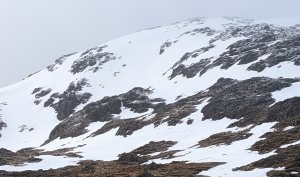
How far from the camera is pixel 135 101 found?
12269cm

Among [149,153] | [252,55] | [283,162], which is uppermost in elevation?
[252,55]

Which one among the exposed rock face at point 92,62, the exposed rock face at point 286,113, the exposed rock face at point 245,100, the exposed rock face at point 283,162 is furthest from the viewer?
the exposed rock face at point 92,62

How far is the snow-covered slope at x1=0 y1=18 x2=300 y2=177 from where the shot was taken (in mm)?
58000

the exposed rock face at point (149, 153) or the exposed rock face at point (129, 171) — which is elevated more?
the exposed rock face at point (149, 153)

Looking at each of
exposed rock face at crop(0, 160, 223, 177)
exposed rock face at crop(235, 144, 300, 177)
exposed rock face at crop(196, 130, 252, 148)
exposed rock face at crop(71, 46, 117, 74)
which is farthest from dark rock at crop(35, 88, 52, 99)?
exposed rock face at crop(235, 144, 300, 177)

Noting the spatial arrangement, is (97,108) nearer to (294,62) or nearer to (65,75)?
(294,62)

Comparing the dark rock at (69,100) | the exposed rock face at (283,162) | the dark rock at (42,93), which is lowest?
the exposed rock face at (283,162)

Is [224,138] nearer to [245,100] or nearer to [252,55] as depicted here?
[245,100]

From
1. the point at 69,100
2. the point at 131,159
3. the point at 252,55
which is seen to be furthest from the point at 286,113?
the point at 69,100

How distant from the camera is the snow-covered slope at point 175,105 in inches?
2283

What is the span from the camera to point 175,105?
103 meters

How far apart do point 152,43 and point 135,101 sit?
81.3 metres

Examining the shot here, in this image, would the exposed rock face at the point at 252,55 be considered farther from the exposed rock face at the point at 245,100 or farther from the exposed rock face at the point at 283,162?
the exposed rock face at the point at 283,162

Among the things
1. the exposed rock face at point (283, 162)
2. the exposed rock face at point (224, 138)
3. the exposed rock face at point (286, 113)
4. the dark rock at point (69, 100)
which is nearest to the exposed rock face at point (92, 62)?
the dark rock at point (69, 100)
